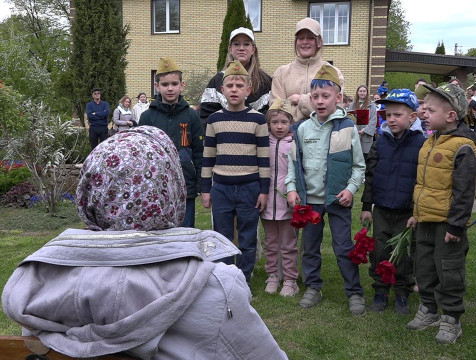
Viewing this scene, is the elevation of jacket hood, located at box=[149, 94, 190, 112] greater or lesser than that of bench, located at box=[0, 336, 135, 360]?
greater

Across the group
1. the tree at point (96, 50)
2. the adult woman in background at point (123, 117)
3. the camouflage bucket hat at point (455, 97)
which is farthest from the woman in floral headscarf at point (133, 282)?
the tree at point (96, 50)

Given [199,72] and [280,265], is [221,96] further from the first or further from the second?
[199,72]

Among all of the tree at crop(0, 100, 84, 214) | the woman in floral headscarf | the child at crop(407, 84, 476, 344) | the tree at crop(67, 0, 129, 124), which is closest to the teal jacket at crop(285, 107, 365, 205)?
the child at crop(407, 84, 476, 344)

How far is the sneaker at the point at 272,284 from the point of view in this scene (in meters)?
4.92

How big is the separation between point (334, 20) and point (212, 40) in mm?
4834

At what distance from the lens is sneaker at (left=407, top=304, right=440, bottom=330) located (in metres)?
4.01

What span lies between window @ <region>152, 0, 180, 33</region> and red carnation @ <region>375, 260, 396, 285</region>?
18809mm

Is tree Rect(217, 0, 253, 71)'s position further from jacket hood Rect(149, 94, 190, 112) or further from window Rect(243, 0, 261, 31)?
jacket hood Rect(149, 94, 190, 112)

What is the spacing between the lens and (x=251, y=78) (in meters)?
5.17

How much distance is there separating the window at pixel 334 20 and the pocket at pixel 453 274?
17796 millimetres

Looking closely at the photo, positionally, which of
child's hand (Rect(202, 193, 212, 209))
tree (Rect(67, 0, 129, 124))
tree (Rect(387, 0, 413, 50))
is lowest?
child's hand (Rect(202, 193, 212, 209))

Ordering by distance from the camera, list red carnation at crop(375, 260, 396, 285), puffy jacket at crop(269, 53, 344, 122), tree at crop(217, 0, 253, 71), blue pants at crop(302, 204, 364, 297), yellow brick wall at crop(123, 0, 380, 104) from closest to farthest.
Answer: red carnation at crop(375, 260, 396, 285) → blue pants at crop(302, 204, 364, 297) → puffy jacket at crop(269, 53, 344, 122) → tree at crop(217, 0, 253, 71) → yellow brick wall at crop(123, 0, 380, 104)

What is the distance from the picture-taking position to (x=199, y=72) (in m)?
21.0

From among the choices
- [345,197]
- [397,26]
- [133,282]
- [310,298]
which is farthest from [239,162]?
[397,26]
